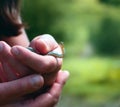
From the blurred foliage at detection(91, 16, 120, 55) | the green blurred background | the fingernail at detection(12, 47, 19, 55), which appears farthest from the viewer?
the blurred foliage at detection(91, 16, 120, 55)

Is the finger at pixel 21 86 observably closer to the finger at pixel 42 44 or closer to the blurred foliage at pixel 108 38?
the finger at pixel 42 44

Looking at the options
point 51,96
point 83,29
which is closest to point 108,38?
point 83,29

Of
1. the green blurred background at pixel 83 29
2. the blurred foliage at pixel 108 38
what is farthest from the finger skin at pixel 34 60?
the blurred foliage at pixel 108 38

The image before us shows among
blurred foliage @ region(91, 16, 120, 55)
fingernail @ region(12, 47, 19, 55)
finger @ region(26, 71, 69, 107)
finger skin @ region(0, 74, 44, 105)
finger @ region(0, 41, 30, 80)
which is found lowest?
blurred foliage @ region(91, 16, 120, 55)

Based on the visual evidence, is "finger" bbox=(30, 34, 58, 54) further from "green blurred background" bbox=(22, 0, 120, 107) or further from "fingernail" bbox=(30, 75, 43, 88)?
"green blurred background" bbox=(22, 0, 120, 107)

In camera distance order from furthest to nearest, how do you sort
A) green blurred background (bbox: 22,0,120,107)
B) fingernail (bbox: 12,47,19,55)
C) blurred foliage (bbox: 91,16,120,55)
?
blurred foliage (bbox: 91,16,120,55)
green blurred background (bbox: 22,0,120,107)
fingernail (bbox: 12,47,19,55)

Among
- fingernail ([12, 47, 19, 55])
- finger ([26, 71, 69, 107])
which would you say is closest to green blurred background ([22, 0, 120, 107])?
finger ([26, 71, 69, 107])

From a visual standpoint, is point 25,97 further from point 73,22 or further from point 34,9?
point 73,22
